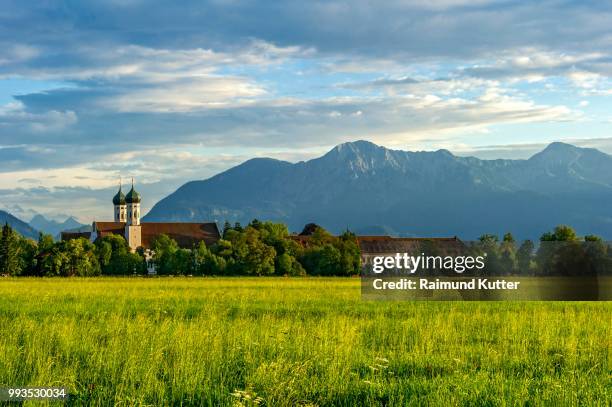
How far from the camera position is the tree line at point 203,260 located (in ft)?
390

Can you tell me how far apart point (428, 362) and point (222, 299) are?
31596mm

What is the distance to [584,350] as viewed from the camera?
23.7 metres

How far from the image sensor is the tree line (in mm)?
118750

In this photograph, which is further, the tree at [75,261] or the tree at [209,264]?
the tree at [75,261]

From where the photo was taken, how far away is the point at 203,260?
12094cm

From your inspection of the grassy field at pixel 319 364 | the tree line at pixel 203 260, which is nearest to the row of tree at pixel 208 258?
the tree line at pixel 203 260

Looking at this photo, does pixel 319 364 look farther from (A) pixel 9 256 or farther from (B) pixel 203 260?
(A) pixel 9 256

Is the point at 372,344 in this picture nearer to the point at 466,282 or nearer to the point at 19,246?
the point at 466,282

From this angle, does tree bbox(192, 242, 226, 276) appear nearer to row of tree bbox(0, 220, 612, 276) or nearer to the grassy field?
row of tree bbox(0, 220, 612, 276)

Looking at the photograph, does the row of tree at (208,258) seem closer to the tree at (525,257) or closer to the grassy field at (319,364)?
the tree at (525,257)

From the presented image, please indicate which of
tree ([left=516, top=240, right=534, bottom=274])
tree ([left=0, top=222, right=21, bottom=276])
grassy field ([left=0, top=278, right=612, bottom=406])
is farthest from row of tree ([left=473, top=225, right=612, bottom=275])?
tree ([left=0, top=222, right=21, bottom=276])

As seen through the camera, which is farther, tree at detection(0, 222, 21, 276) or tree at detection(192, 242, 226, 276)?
tree at detection(0, 222, 21, 276)

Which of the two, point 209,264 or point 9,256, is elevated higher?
point 9,256

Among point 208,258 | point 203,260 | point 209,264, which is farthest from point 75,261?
point 209,264
